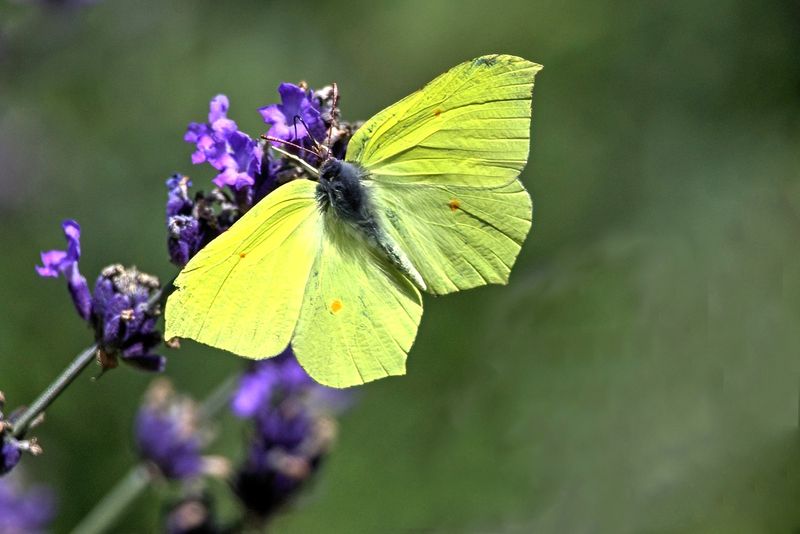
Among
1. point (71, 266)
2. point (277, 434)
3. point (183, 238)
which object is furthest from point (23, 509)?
point (183, 238)

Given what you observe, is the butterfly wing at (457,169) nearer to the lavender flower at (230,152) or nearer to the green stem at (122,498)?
the lavender flower at (230,152)

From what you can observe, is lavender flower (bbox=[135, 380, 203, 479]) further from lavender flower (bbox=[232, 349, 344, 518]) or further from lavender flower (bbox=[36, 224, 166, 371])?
lavender flower (bbox=[36, 224, 166, 371])

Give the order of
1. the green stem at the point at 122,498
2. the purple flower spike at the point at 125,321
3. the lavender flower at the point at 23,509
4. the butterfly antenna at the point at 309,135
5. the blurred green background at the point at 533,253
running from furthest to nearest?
the blurred green background at the point at 533,253 < the lavender flower at the point at 23,509 < the green stem at the point at 122,498 < the butterfly antenna at the point at 309,135 < the purple flower spike at the point at 125,321

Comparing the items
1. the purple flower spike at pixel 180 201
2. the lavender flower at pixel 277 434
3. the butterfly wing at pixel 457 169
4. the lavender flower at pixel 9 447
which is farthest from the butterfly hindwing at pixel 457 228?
the lavender flower at pixel 9 447

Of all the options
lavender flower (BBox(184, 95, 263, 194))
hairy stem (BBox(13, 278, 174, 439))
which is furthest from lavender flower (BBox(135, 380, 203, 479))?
lavender flower (BBox(184, 95, 263, 194))

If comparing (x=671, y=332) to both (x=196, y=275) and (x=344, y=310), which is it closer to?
(x=344, y=310)

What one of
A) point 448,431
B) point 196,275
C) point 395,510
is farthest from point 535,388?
point 196,275

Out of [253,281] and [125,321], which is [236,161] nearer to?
[253,281]
